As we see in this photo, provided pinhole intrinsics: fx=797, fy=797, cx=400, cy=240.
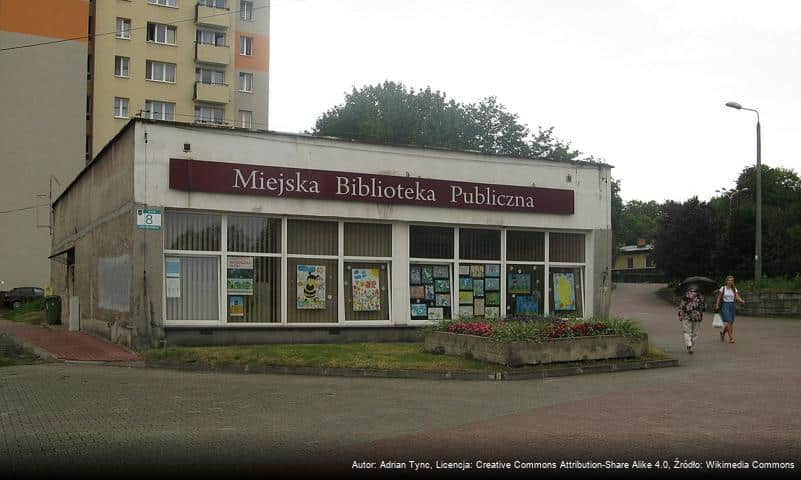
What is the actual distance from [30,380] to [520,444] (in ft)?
30.1

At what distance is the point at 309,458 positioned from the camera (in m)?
7.25

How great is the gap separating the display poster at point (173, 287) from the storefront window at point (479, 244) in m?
7.33

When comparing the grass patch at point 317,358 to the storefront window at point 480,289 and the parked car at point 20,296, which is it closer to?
the storefront window at point 480,289

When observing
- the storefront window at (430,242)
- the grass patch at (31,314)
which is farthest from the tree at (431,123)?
the storefront window at (430,242)

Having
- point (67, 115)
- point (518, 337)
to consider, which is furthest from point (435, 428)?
point (67, 115)

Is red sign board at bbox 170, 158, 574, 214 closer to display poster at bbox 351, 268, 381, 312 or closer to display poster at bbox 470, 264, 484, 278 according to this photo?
display poster at bbox 470, 264, 484, 278

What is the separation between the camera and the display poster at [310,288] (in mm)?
19016

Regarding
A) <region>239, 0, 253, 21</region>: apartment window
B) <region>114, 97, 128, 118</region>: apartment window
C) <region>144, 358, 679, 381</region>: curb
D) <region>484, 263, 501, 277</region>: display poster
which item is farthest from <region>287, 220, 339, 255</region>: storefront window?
<region>239, 0, 253, 21</region>: apartment window

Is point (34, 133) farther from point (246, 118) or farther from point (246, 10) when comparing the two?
point (246, 10)

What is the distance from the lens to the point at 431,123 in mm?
45219

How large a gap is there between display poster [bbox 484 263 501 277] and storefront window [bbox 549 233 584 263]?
173cm

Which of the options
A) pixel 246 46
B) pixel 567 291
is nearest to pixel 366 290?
pixel 567 291

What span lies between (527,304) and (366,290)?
4.72 meters

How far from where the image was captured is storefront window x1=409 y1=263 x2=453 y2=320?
20406 millimetres
